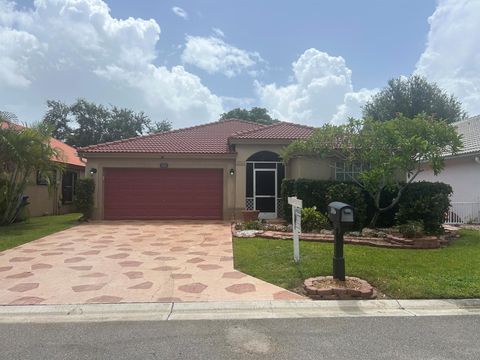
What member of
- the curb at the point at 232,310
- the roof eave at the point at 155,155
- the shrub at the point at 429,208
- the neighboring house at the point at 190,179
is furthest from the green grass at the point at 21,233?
the shrub at the point at 429,208

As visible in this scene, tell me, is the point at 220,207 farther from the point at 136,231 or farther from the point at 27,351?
the point at 27,351

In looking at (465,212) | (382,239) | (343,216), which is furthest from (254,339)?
(465,212)

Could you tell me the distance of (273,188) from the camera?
16375 mm

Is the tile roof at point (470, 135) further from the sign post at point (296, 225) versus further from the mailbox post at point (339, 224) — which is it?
the mailbox post at point (339, 224)

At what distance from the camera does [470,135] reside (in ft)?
64.5

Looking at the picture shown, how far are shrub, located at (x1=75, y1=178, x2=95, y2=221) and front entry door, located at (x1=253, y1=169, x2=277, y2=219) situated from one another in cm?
665

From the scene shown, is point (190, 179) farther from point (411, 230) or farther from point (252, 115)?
point (252, 115)

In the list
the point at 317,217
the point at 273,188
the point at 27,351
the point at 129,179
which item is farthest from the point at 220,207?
the point at 27,351

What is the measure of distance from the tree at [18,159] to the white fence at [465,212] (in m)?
15.6

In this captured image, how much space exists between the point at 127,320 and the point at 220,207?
11.7 meters

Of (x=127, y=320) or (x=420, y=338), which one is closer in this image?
(x=420, y=338)

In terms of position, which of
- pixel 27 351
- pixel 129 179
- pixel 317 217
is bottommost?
pixel 27 351

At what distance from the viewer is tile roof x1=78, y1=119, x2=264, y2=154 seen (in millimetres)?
16750

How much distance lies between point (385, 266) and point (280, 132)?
33.3 feet
